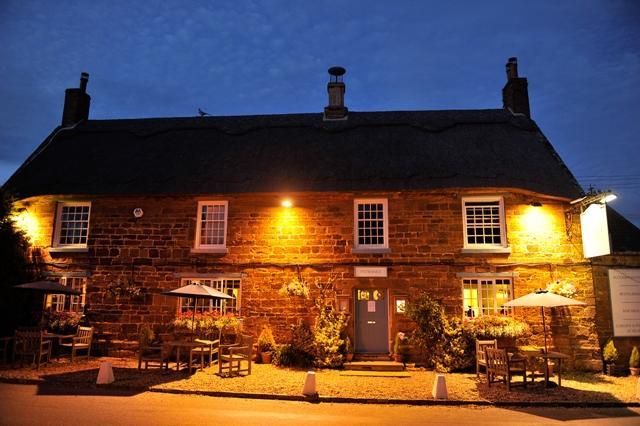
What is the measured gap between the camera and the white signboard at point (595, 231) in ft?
41.5

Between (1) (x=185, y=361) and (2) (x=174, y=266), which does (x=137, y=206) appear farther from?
(1) (x=185, y=361)

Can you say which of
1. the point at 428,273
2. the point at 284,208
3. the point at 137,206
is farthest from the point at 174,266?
the point at 428,273

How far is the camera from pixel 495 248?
1369 cm

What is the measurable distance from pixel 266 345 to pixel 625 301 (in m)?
10.6

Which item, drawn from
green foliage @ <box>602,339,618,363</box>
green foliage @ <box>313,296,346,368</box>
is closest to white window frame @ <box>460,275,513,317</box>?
green foliage @ <box>602,339,618,363</box>

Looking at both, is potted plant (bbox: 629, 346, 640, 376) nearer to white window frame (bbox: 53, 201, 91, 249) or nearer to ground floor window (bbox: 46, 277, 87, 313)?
ground floor window (bbox: 46, 277, 87, 313)

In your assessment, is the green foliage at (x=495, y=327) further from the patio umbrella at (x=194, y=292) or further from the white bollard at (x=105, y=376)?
the white bollard at (x=105, y=376)

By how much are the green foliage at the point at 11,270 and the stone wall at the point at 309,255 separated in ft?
2.15

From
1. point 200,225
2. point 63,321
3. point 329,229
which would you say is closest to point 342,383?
point 329,229

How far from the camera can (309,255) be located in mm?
14180

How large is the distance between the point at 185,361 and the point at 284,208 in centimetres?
539

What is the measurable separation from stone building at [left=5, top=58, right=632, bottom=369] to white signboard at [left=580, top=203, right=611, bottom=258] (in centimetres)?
32

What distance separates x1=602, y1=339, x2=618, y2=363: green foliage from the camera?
41.7 ft

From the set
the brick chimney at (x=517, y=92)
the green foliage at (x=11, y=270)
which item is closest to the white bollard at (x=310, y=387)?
the green foliage at (x=11, y=270)
